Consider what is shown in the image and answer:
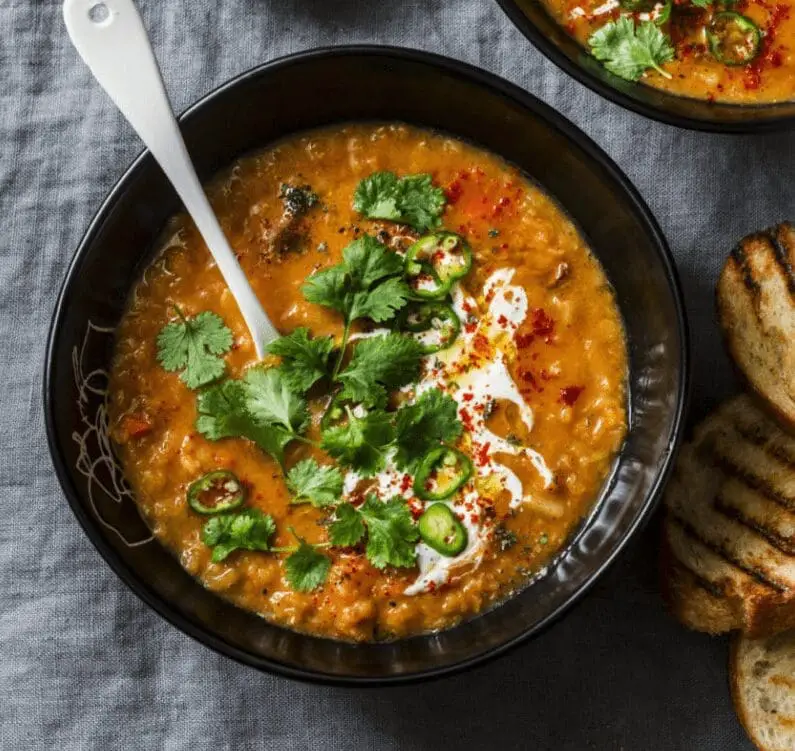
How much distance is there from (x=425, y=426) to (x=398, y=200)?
759mm

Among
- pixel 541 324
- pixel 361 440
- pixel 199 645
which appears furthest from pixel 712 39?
pixel 199 645

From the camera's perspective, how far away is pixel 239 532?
3486 millimetres

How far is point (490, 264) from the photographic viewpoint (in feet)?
11.9

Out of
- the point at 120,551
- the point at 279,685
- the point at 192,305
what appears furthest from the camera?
the point at 279,685

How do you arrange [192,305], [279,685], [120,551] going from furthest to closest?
[279,685]
[192,305]
[120,551]

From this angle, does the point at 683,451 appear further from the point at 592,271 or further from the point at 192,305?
the point at 192,305

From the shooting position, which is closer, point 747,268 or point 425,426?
point 425,426

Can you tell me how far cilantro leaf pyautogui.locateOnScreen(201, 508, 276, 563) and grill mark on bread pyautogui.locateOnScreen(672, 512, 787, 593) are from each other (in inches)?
56.4

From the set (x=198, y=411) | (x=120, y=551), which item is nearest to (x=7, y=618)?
(x=120, y=551)

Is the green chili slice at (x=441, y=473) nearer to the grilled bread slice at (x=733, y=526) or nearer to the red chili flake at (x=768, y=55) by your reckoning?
the grilled bread slice at (x=733, y=526)

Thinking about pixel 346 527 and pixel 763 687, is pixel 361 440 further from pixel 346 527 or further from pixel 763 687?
pixel 763 687

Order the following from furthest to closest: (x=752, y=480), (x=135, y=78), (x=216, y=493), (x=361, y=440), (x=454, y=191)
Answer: (x=752, y=480) < (x=454, y=191) < (x=216, y=493) < (x=361, y=440) < (x=135, y=78)

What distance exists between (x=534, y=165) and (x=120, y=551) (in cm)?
188

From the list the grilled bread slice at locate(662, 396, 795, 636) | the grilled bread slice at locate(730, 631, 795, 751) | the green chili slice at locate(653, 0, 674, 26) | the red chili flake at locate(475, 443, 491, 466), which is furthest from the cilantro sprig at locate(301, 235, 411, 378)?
the grilled bread slice at locate(730, 631, 795, 751)
